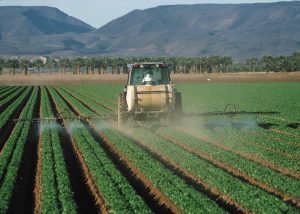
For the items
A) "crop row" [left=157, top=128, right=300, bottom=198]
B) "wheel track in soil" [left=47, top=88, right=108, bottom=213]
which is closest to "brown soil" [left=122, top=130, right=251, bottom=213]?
"crop row" [left=157, top=128, right=300, bottom=198]

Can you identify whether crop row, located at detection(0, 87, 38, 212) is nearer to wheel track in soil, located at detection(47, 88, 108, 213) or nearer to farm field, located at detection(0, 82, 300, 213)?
farm field, located at detection(0, 82, 300, 213)

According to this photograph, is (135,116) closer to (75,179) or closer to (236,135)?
(236,135)

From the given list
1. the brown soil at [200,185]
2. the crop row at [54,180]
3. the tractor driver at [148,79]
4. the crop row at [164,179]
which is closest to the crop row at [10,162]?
the crop row at [54,180]

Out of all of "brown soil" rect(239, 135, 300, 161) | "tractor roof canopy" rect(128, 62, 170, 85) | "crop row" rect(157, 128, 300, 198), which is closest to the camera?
"crop row" rect(157, 128, 300, 198)

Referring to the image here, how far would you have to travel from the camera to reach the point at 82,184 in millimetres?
12305

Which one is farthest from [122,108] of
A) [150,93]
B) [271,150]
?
[271,150]

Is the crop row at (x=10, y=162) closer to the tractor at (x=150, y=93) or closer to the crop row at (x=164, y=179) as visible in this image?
the crop row at (x=164, y=179)

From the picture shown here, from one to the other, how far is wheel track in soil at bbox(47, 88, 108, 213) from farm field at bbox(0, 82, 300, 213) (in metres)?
0.03

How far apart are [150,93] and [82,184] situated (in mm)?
7793

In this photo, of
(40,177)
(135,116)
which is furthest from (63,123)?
(40,177)

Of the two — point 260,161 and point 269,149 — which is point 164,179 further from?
point 269,149

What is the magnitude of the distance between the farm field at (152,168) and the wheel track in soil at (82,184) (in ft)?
0.08

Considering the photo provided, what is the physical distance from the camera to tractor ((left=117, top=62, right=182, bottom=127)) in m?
19.5

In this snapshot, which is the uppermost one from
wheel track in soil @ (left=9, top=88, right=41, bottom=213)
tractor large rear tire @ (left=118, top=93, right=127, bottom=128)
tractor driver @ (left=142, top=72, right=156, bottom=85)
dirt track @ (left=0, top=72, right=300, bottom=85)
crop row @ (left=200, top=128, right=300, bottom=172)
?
tractor driver @ (left=142, top=72, right=156, bottom=85)
